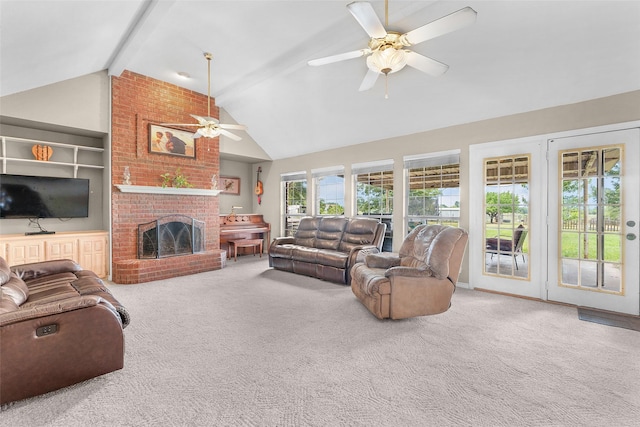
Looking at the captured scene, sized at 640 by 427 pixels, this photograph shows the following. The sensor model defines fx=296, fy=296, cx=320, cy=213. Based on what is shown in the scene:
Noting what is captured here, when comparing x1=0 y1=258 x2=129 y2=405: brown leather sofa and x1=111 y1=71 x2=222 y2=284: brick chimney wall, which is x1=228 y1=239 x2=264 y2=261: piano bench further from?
x1=0 y1=258 x2=129 y2=405: brown leather sofa

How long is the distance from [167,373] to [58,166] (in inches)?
182

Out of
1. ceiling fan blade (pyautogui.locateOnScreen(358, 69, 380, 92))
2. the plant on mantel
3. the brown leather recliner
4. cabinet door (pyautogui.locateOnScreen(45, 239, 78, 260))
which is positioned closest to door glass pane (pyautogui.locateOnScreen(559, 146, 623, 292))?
the brown leather recliner

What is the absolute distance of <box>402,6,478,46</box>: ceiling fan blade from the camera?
1896 mm

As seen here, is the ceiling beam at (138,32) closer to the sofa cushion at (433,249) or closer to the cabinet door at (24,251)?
the cabinet door at (24,251)

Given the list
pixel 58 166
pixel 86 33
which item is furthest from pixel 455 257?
pixel 58 166

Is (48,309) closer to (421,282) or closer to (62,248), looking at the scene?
(421,282)

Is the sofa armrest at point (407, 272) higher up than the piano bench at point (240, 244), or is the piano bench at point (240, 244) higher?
the sofa armrest at point (407, 272)

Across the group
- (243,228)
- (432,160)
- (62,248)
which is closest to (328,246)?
(432,160)

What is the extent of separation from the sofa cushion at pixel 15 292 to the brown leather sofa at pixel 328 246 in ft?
10.9

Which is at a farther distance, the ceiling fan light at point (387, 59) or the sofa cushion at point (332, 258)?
the sofa cushion at point (332, 258)

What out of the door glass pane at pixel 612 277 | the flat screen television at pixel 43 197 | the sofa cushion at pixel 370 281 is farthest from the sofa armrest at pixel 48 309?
the door glass pane at pixel 612 277

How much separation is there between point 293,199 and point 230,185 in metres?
1.70

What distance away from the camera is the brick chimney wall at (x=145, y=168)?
479 centimetres

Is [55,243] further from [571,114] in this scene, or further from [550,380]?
[571,114]
